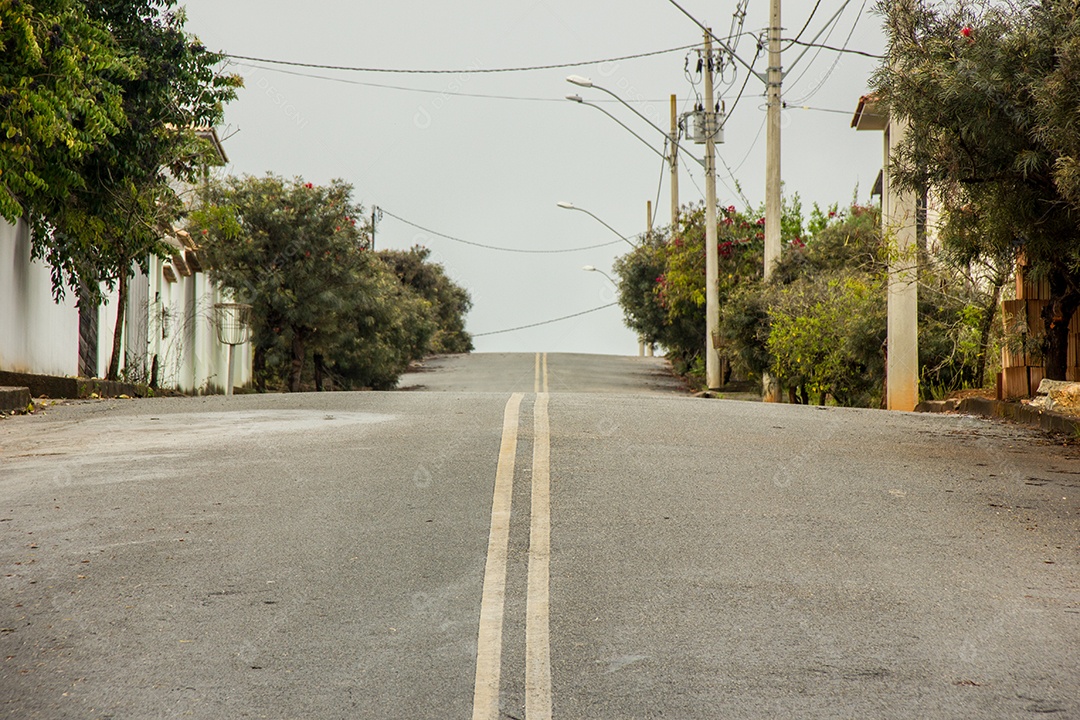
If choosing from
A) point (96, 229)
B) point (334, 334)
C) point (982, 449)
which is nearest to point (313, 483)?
point (982, 449)

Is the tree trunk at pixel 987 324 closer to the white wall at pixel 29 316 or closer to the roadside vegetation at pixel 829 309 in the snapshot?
the roadside vegetation at pixel 829 309

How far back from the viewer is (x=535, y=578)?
21.6ft

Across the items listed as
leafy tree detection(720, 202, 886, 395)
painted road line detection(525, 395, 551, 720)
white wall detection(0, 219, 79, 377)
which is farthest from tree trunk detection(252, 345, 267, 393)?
painted road line detection(525, 395, 551, 720)

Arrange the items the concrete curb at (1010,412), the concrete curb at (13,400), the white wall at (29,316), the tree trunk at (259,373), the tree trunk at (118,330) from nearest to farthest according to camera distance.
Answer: the concrete curb at (1010,412)
the concrete curb at (13,400)
the white wall at (29,316)
the tree trunk at (118,330)
the tree trunk at (259,373)

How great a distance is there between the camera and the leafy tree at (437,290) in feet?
225

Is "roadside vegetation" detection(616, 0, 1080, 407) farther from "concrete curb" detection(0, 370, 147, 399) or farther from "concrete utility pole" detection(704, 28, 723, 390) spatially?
"concrete curb" detection(0, 370, 147, 399)

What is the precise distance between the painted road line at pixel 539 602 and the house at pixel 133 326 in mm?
12291

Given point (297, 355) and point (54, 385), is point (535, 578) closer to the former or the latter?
point (54, 385)

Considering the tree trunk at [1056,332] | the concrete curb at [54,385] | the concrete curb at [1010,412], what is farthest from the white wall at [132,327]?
the tree trunk at [1056,332]

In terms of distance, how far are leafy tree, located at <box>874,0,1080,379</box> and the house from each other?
535 inches

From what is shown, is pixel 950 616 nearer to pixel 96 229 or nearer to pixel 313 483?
pixel 313 483

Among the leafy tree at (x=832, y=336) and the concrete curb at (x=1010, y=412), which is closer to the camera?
the concrete curb at (x=1010, y=412)

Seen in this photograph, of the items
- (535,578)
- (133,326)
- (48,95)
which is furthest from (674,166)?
(535,578)

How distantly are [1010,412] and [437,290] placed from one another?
56.8 metres
